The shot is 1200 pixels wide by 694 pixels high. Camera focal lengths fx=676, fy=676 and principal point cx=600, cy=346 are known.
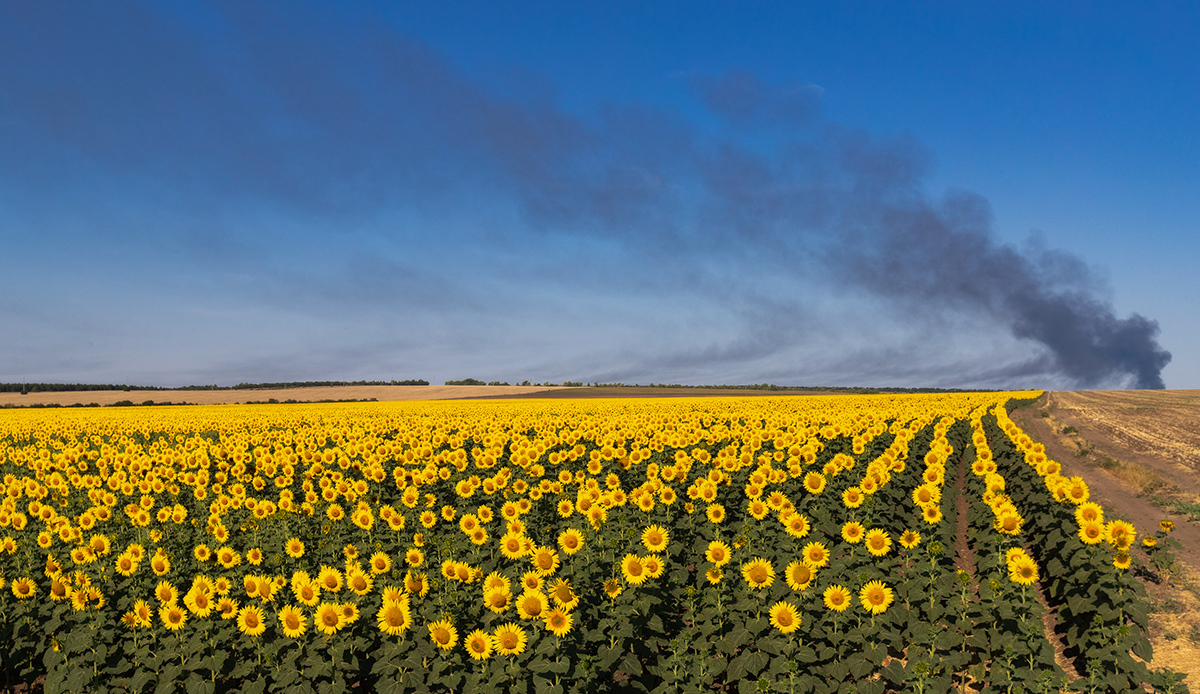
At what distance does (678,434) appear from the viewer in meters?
15.7

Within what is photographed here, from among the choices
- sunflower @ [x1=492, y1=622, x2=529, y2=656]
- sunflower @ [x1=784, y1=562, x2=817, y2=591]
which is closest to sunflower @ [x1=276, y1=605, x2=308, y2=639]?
sunflower @ [x1=492, y1=622, x2=529, y2=656]

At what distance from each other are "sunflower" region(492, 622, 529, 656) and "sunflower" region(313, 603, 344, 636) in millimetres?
1742

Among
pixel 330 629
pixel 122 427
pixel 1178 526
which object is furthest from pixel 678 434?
pixel 122 427

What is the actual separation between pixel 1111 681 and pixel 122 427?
1429 inches

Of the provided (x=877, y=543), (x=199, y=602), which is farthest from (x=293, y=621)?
(x=877, y=543)

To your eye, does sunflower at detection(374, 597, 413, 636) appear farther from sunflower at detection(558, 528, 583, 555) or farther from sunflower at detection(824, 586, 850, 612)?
sunflower at detection(824, 586, 850, 612)

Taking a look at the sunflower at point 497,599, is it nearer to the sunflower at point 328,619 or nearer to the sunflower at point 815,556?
the sunflower at point 328,619

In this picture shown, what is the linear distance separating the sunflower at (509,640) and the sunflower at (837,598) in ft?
10.7

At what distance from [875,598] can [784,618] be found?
1.12 metres

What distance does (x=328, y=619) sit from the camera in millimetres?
6625

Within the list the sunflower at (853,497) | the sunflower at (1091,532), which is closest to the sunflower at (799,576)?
the sunflower at (853,497)

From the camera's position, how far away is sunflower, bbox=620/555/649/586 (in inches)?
281

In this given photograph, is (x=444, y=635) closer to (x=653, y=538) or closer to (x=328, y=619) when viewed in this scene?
(x=328, y=619)

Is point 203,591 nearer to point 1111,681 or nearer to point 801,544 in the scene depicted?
point 801,544
